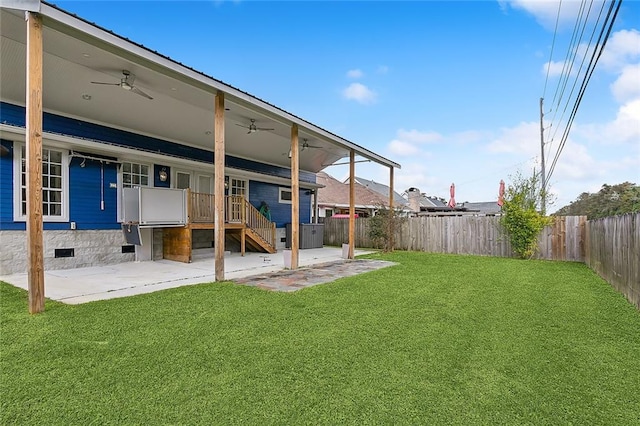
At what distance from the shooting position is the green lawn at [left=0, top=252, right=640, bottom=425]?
6.98 ft

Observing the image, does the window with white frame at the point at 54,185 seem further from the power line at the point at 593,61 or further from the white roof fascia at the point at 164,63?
the power line at the point at 593,61

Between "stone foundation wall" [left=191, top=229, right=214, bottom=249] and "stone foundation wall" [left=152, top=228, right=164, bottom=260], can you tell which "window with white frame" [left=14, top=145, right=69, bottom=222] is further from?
"stone foundation wall" [left=191, top=229, right=214, bottom=249]

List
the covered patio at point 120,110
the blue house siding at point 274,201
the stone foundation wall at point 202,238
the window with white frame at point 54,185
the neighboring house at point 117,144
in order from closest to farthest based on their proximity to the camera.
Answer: the covered patio at point 120,110, the neighboring house at point 117,144, the window with white frame at point 54,185, the stone foundation wall at point 202,238, the blue house siding at point 274,201

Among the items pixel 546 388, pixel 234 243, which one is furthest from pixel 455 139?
pixel 546 388

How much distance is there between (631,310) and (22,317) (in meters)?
7.63

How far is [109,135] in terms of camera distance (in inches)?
340

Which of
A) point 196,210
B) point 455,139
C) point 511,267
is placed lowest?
point 511,267

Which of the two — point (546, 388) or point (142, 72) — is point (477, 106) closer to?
point (142, 72)

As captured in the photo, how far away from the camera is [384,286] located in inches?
236

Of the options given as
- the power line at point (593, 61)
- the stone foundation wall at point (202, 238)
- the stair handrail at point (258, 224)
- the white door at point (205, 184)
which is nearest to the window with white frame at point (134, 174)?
the white door at point (205, 184)

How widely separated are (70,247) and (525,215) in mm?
12542

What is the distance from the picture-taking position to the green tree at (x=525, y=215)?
10367 mm

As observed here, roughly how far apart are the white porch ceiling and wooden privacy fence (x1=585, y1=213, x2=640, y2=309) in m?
6.37

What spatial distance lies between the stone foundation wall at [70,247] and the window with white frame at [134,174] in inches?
53.8
